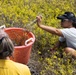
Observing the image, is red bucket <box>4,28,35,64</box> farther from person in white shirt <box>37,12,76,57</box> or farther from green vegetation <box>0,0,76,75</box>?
person in white shirt <box>37,12,76,57</box>

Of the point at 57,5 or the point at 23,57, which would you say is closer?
the point at 23,57

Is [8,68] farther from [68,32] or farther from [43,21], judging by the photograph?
[43,21]

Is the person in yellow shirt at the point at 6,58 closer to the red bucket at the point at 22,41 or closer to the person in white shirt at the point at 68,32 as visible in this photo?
the red bucket at the point at 22,41

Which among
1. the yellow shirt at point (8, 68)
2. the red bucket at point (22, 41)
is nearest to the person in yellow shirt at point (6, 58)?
the yellow shirt at point (8, 68)

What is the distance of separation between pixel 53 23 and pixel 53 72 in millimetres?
1348

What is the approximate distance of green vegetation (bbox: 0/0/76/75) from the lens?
388 centimetres

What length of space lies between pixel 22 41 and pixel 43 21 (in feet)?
4.05

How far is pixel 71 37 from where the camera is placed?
4.11m

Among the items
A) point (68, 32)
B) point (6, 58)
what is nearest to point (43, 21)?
point (68, 32)

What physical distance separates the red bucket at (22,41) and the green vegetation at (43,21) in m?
0.27

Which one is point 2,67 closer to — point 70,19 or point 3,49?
point 3,49

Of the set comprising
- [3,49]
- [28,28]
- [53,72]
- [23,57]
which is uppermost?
[3,49]

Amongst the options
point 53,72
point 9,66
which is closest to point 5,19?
point 53,72

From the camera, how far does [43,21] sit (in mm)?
4938
